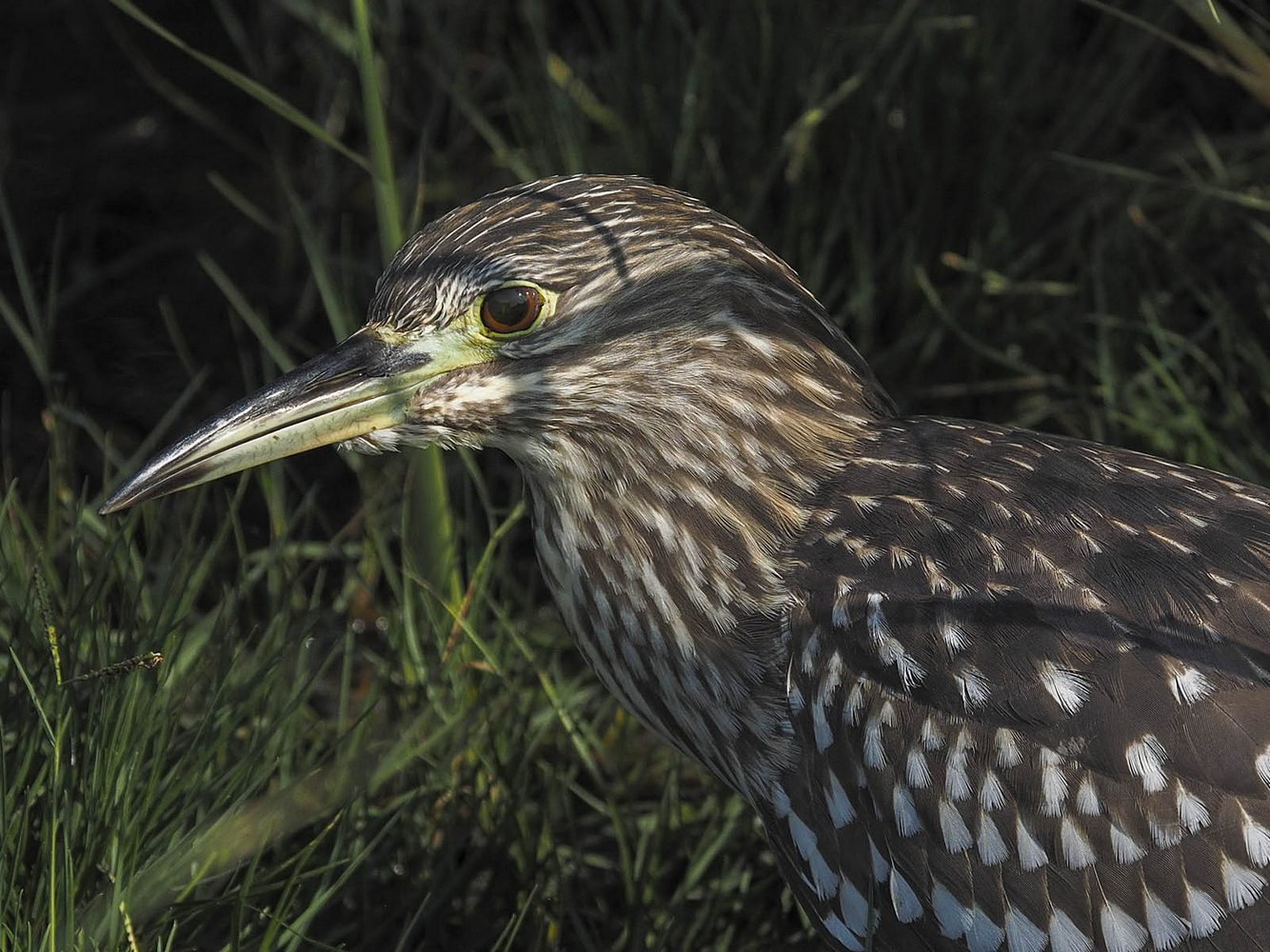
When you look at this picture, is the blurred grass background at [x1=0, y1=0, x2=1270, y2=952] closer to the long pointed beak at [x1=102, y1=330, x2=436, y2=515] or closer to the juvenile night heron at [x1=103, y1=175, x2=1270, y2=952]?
the long pointed beak at [x1=102, y1=330, x2=436, y2=515]

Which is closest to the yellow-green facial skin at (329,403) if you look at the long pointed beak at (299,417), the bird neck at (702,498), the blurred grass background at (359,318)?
the long pointed beak at (299,417)

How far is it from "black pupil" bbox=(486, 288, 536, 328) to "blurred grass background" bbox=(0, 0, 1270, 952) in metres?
0.64

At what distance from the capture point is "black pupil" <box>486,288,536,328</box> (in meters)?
3.28

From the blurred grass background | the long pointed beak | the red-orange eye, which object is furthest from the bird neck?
the blurred grass background

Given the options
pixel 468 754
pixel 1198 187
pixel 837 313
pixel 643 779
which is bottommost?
pixel 643 779

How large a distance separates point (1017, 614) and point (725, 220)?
102cm

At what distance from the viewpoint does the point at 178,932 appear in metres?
3.41

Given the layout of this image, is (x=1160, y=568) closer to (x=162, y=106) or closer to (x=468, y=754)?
(x=468, y=754)

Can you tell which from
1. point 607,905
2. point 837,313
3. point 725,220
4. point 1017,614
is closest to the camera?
point 1017,614

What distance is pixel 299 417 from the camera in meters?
3.25

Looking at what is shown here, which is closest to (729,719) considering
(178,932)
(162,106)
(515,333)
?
(515,333)

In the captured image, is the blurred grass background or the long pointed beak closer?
the long pointed beak

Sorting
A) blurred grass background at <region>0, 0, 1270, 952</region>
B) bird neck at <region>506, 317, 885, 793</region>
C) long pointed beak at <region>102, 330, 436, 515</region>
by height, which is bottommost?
blurred grass background at <region>0, 0, 1270, 952</region>

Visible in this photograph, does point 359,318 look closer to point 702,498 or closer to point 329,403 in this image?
point 329,403
